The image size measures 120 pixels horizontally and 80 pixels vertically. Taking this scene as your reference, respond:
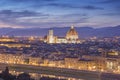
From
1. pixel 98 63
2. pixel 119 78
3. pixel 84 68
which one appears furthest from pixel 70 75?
pixel 98 63

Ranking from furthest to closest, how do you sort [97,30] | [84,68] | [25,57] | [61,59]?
[97,30]
[25,57]
[61,59]
[84,68]

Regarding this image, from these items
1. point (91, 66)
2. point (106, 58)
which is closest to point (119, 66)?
point (91, 66)

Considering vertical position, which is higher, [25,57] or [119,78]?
[25,57]

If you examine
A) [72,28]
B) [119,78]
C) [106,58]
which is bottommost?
[119,78]

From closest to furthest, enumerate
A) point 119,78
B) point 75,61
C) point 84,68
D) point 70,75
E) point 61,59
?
point 119,78, point 70,75, point 84,68, point 75,61, point 61,59

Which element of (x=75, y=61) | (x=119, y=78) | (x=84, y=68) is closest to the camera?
(x=119, y=78)

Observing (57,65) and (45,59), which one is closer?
(57,65)

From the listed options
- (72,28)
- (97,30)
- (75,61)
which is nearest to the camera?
(75,61)

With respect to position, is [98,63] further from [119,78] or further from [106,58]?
[119,78]

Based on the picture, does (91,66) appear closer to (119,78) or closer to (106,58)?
(106,58)
